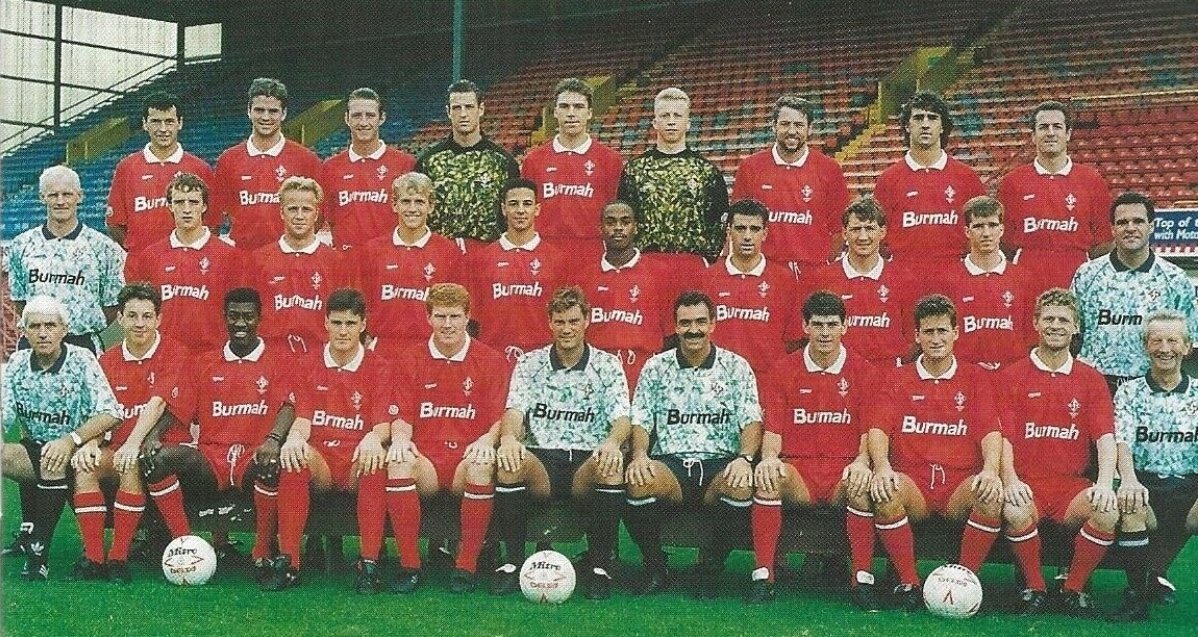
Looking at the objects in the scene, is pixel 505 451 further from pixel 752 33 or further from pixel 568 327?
pixel 752 33

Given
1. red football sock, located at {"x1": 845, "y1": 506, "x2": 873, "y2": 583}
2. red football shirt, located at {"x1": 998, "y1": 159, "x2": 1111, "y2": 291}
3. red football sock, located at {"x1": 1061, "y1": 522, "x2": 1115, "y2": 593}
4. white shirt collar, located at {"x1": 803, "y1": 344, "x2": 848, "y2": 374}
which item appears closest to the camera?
red football sock, located at {"x1": 1061, "y1": 522, "x2": 1115, "y2": 593}

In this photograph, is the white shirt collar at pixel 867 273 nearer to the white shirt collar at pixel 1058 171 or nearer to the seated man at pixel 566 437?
the white shirt collar at pixel 1058 171

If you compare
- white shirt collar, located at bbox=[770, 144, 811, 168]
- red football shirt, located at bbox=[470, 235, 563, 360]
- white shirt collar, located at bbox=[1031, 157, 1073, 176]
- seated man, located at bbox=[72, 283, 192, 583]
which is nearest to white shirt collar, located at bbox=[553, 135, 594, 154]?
red football shirt, located at bbox=[470, 235, 563, 360]

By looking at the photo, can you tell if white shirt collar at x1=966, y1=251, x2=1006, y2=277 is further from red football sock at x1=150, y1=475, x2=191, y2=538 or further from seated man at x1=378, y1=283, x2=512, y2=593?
red football sock at x1=150, y1=475, x2=191, y2=538

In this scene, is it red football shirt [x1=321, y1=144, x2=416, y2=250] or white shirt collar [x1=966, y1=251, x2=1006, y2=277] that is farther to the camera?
red football shirt [x1=321, y1=144, x2=416, y2=250]

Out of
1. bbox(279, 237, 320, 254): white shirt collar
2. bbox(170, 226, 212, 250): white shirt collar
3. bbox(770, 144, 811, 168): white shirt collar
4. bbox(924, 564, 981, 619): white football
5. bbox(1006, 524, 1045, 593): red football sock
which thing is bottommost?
bbox(924, 564, 981, 619): white football

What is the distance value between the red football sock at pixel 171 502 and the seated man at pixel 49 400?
33 cm

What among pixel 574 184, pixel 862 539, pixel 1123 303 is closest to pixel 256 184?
pixel 574 184

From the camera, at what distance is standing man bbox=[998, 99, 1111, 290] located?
519cm

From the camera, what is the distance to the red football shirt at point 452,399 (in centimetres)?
477

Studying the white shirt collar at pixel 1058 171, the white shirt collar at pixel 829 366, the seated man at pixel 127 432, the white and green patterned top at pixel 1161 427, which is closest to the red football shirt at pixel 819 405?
the white shirt collar at pixel 829 366

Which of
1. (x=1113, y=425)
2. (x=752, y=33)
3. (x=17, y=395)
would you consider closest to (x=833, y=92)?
(x=752, y=33)

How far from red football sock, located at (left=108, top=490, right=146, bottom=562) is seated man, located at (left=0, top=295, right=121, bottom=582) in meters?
0.27

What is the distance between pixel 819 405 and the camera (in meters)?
4.70
